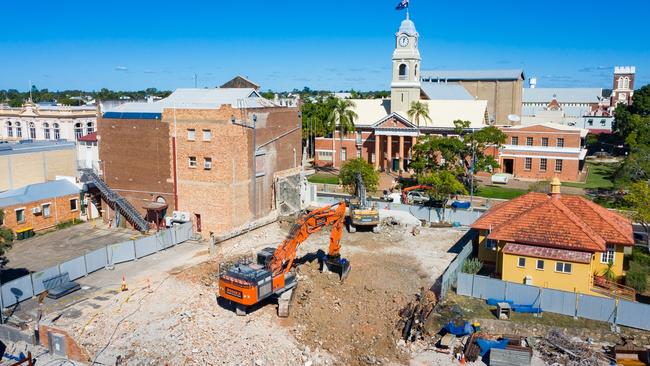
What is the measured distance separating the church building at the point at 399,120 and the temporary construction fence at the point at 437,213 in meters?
22.7

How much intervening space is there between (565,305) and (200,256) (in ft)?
71.6

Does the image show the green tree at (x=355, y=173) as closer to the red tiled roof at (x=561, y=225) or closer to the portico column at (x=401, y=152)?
the red tiled roof at (x=561, y=225)

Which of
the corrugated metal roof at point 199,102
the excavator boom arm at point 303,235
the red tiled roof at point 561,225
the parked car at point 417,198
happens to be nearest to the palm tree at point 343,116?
the parked car at point 417,198

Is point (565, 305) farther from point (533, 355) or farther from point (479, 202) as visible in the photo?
point (479, 202)

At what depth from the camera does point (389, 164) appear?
237ft

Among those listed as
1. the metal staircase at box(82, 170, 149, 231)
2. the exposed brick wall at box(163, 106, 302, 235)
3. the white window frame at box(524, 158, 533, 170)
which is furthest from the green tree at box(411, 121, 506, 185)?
the metal staircase at box(82, 170, 149, 231)

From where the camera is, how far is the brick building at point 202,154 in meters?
41.1

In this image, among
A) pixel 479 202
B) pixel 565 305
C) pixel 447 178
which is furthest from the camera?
pixel 479 202

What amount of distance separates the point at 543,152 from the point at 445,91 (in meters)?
24.5

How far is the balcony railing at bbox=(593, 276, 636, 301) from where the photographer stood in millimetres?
29156

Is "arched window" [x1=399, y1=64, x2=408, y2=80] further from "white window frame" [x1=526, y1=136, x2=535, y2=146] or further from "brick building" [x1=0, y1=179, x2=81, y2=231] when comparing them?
"brick building" [x1=0, y1=179, x2=81, y2=231]

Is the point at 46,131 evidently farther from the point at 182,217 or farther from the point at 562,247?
the point at 562,247

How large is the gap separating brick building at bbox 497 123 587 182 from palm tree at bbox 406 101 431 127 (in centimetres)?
970

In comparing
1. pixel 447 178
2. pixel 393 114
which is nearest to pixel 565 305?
pixel 447 178
